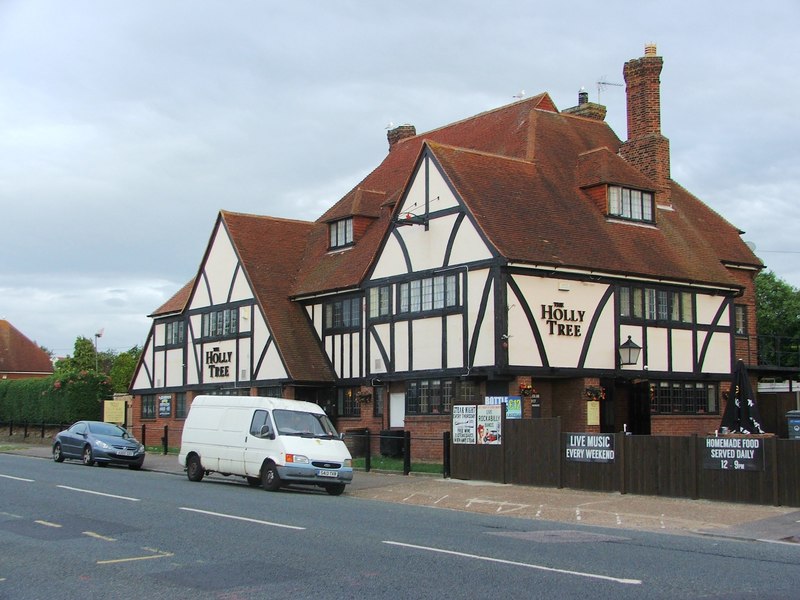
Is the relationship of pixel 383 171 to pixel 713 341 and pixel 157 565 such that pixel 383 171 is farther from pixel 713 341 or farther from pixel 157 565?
pixel 157 565

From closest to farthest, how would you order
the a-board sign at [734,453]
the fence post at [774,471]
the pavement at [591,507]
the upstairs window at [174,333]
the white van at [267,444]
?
the pavement at [591,507] → the fence post at [774,471] → the a-board sign at [734,453] → the white van at [267,444] → the upstairs window at [174,333]

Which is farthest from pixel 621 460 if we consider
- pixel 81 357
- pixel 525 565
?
pixel 81 357

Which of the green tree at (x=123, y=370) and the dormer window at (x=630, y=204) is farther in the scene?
the green tree at (x=123, y=370)

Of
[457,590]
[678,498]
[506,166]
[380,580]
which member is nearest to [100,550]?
[380,580]

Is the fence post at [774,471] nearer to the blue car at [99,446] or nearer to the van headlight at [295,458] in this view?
the van headlight at [295,458]

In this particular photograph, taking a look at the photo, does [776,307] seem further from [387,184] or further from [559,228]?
[559,228]

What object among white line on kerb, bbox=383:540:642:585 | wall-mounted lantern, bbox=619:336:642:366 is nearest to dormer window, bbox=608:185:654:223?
wall-mounted lantern, bbox=619:336:642:366

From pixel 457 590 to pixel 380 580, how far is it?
93 centimetres

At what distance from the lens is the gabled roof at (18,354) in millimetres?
73062

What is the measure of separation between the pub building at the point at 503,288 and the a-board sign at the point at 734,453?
7.71 meters

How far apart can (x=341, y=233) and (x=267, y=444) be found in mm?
15522

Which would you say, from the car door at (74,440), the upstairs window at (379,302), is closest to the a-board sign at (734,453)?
the upstairs window at (379,302)

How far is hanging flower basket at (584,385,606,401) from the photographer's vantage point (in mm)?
27125

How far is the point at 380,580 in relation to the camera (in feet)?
33.0
